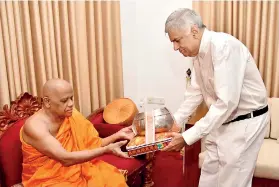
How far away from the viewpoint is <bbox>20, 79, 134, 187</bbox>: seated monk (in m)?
2.05

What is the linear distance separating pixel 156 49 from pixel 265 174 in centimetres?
205

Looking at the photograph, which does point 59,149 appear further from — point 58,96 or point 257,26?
point 257,26

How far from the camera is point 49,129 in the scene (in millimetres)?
2172

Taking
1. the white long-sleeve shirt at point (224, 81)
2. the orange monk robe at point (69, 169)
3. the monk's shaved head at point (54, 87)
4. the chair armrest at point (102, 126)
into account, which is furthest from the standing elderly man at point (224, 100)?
the chair armrest at point (102, 126)

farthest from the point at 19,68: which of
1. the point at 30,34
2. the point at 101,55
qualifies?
the point at 101,55

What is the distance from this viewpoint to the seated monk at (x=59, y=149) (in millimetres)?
2051

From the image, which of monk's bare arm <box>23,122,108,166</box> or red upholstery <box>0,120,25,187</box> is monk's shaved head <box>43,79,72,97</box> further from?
red upholstery <box>0,120,25,187</box>

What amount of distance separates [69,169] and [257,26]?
2374mm

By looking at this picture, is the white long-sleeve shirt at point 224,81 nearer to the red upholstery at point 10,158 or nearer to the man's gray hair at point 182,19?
the man's gray hair at point 182,19

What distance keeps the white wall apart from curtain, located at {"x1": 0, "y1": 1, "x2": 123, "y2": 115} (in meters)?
0.29

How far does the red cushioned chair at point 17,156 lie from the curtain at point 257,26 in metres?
1.60

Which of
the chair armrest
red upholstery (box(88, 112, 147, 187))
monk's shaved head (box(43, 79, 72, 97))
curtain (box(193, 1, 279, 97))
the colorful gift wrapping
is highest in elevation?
curtain (box(193, 1, 279, 97))

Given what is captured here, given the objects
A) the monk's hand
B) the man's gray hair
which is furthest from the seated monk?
the man's gray hair

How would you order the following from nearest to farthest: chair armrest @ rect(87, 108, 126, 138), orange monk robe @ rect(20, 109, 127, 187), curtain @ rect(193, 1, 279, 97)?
orange monk robe @ rect(20, 109, 127, 187) < chair armrest @ rect(87, 108, 126, 138) < curtain @ rect(193, 1, 279, 97)
